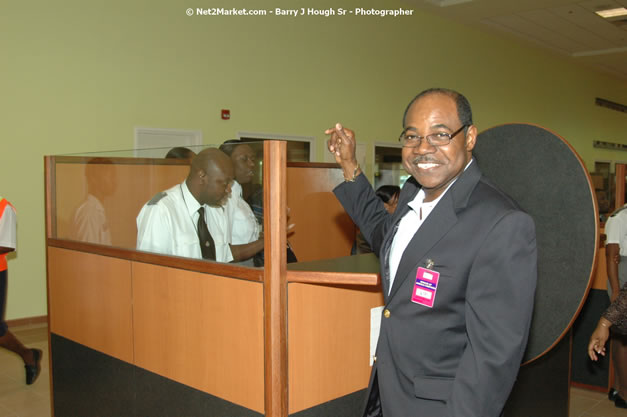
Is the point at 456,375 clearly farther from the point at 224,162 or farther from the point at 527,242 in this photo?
the point at 224,162

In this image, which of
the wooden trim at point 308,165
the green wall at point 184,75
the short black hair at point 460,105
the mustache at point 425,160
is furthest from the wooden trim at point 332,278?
the green wall at point 184,75

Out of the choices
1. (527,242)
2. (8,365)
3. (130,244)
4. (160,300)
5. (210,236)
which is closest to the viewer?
(527,242)

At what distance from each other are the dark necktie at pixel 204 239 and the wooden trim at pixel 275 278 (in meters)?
0.33

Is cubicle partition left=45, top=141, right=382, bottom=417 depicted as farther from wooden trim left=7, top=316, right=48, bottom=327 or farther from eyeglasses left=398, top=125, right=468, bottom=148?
wooden trim left=7, top=316, right=48, bottom=327

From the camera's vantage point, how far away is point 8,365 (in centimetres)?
427

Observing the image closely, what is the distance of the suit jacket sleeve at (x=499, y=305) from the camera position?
3.85 ft

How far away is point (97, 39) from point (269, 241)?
4.84 m

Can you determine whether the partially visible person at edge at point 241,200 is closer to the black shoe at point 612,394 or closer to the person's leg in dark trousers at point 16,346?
the person's leg in dark trousers at point 16,346

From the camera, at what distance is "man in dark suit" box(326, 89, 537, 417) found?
3.88 ft

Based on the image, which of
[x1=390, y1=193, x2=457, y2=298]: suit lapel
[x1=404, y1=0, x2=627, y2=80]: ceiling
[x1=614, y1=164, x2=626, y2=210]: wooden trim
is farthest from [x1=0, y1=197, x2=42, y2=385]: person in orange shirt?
[x1=404, y1=0, x2=627, y2=80]: ceiling

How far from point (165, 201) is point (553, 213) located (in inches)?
57.0

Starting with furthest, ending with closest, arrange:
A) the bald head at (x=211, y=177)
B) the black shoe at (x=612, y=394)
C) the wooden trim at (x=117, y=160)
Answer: the black shoe at (x=612, y=394)
the wooden trim at (x=117, y=160)
the bald head at (x=211, y=177)

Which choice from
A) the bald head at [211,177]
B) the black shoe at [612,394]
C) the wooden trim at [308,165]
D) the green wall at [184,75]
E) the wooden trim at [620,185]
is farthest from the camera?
the green wall at [184,75]

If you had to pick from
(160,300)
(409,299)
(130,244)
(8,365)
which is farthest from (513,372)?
(8,365)
